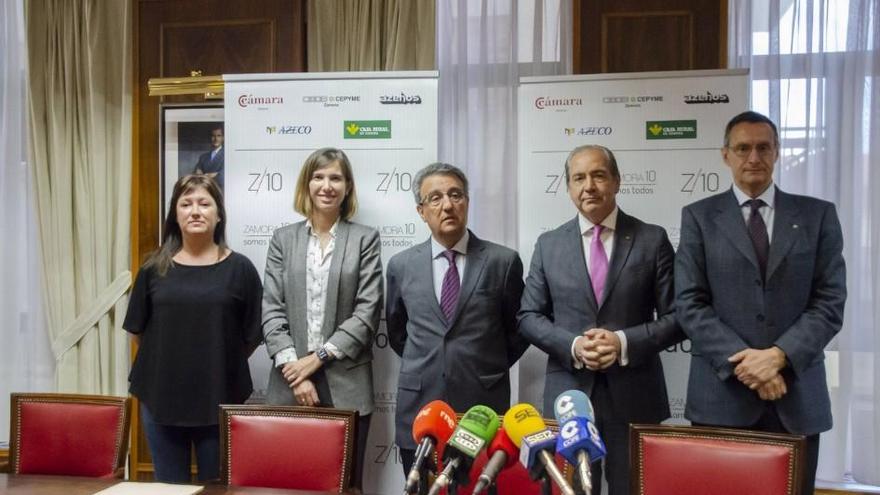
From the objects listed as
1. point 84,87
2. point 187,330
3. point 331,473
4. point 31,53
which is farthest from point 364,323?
point 31,53

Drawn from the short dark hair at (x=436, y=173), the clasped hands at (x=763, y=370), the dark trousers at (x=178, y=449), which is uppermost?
the short dark hair at (x=436, y=173)

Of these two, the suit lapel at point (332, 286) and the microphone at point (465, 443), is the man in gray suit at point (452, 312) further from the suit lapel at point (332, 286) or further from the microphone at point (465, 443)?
the microphone at point (465, 443)

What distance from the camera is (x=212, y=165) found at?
3.84 m

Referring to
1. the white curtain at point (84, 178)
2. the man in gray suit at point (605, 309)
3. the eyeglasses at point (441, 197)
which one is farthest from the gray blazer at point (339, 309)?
the white curtain at point (84, 178)

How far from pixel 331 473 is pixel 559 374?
0.93m

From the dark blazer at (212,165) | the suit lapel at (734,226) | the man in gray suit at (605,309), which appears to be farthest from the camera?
the dark blazer at (212,165)

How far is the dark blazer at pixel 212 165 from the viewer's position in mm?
3820

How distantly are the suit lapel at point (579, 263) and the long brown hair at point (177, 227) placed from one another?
4.74 ft

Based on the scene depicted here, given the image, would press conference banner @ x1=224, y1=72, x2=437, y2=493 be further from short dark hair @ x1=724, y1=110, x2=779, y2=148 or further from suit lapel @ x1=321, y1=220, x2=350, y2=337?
short dark hair @ x1=724, y1=110, x2=779, y2=148

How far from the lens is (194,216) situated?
2896mm

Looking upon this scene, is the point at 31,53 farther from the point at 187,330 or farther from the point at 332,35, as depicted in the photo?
the point at 187,330

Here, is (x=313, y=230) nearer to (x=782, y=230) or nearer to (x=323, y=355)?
(x=323, y=355)

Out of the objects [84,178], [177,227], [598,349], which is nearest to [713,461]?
[598,349]

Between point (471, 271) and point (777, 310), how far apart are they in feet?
3.54
